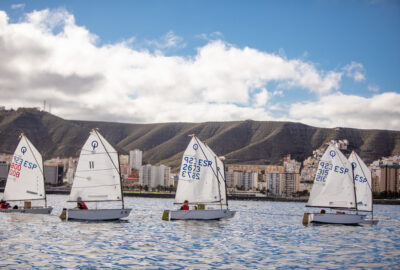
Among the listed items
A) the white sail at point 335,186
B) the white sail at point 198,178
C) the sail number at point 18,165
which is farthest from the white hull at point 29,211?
the white sail at point 335,186

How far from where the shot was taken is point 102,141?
181ft

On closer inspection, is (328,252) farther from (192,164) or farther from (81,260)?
(192,164)

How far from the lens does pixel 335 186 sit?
201ft

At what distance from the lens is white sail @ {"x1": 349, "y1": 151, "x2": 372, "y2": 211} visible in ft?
205

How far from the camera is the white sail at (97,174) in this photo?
55.3 metres

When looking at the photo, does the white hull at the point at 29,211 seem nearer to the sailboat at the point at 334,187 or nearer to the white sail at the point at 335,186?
the sailboat at the point at 334,187

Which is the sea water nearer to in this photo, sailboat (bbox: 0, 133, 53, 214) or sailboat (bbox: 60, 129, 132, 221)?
sailboat (bbox: 60, 129, 132, 221)

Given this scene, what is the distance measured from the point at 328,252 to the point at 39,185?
4362 cm

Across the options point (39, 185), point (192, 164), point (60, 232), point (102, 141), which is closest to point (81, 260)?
point (60, 232)

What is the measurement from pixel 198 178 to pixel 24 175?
24.5 metres

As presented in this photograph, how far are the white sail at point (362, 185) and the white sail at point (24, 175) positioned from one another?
42762 millimetres

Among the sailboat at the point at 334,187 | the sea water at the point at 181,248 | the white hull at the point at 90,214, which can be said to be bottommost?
the sea water at the point at 181,248

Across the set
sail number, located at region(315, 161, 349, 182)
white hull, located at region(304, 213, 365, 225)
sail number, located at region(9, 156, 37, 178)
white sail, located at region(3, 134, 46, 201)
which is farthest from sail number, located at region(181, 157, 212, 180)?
sail number, located at region(9, 156, 37, 178)

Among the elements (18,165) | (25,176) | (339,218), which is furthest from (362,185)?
(18,165)
